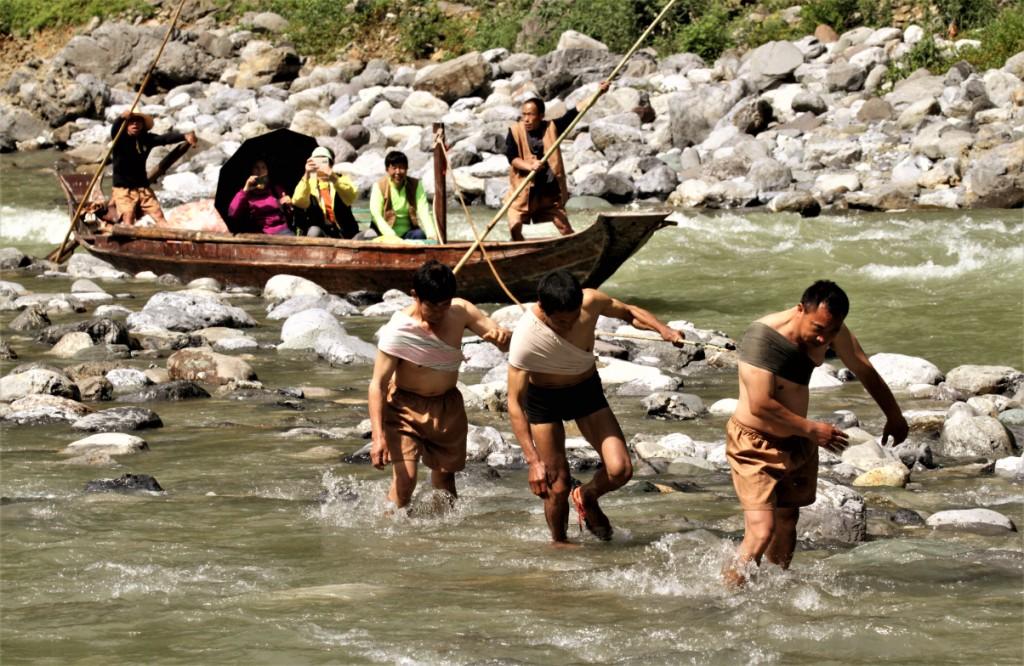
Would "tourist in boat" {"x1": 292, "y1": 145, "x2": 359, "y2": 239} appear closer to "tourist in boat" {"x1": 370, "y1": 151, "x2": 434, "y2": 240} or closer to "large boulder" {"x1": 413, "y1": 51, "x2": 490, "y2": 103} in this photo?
"tourist in boat" {"x1": 370, "y1": 151, "x2": 434, "y2": 240}

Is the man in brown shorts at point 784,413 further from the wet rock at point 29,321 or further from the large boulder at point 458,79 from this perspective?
the large boulder at point 458,79

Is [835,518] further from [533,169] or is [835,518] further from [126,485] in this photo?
[533,169]

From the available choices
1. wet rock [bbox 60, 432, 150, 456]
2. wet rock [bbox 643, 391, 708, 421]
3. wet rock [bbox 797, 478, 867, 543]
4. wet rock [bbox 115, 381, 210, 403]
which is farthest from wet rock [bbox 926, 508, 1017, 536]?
A: wet rock [bbox 115, 381, 210, 403]

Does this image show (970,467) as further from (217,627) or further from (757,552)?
(217,627)

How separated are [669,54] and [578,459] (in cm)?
2155

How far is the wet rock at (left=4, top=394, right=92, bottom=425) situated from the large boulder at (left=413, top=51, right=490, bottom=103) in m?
19.2

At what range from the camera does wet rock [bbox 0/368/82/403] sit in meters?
10.3

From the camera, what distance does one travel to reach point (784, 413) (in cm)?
573

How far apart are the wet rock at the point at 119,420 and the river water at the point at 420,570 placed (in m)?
0.10

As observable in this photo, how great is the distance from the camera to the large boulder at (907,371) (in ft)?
35.4

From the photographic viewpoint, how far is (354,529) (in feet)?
24.5

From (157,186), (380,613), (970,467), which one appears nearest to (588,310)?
(380,613)

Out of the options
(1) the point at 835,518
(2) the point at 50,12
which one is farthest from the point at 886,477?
(2) the point at 50,12

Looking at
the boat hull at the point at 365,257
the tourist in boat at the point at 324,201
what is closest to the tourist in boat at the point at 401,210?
the boat hull at the point at 365,257
